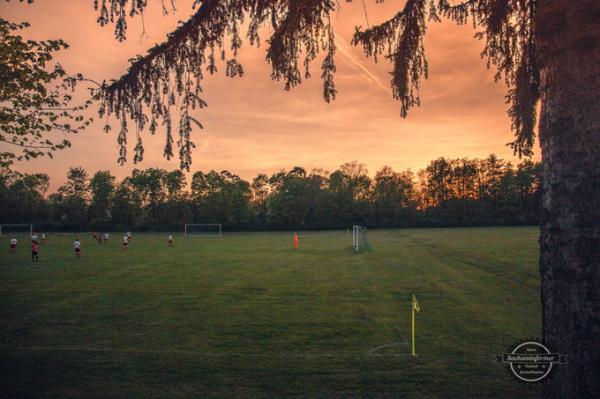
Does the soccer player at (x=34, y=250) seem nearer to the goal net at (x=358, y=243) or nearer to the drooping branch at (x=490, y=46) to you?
the goal net at (x=358, y=243)

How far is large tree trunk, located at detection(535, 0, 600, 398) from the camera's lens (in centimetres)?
311

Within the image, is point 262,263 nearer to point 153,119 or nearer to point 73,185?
point 153,119

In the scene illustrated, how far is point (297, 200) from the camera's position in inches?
3775

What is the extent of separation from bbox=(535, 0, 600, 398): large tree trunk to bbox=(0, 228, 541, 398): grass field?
3.40m

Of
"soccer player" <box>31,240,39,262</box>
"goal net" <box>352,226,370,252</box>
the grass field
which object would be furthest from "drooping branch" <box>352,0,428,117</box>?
"soccer player" <box>31,240,39,262</box>

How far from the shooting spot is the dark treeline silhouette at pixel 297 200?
290 feet

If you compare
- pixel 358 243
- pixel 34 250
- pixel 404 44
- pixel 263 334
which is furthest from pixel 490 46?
pixel 358 243

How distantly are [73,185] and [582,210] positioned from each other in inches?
5101

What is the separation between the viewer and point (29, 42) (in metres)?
8.99

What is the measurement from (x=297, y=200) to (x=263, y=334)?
86.6 m

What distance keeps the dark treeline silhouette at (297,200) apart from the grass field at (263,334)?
66559 mm

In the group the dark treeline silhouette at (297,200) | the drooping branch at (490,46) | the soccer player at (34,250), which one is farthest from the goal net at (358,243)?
the dark treeline silhouette at (297,200)

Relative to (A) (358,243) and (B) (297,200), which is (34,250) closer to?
(A) (358,243)

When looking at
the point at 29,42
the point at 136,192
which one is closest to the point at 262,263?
the point at 29,42
